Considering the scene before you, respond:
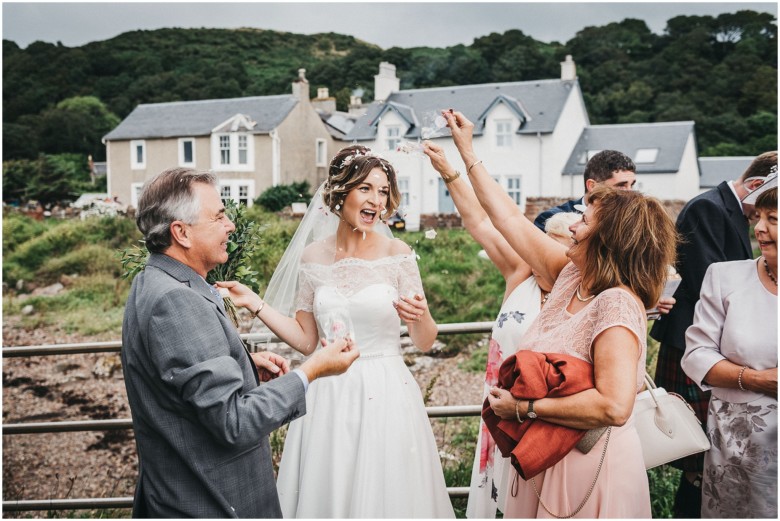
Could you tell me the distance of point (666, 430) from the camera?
8.66 feet

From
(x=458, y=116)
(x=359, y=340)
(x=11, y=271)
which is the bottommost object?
(x=11, y=271)

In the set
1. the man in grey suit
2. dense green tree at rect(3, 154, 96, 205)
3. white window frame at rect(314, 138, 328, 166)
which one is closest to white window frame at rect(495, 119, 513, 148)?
white window frame at rect(314, 138, 328, 166)

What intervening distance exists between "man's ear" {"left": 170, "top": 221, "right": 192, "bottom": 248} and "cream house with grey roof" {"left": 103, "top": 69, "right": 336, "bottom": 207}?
31.4 meters

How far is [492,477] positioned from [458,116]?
1822 mm

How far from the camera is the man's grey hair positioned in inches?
89.9

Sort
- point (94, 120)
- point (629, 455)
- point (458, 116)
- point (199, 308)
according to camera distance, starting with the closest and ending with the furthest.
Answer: point (199, 308), point (629, 455), point (458, 116), point (94, 120)

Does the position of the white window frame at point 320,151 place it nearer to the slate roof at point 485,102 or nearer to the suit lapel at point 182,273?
the slate roof at point 485,102

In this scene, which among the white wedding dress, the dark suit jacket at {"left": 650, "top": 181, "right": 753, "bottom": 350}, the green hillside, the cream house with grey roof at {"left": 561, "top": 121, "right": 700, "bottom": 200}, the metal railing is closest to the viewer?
the white wedding dress

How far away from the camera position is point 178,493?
2.20 meters

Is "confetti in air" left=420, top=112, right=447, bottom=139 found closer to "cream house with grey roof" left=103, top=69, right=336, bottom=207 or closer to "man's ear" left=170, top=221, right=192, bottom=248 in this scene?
"man's ear" left=170, top=221, right=192, bottom=248

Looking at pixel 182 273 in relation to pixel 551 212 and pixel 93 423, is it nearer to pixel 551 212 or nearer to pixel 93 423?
pixel 93 423

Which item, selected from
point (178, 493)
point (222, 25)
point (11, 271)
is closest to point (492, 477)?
point (178, 493)

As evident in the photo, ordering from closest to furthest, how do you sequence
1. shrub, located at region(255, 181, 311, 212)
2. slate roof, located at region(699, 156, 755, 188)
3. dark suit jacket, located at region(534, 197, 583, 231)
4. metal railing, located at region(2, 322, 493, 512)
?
metal railing, located at region(2, 322, 493, 512)
dark suit jacket, located at region(534, 197, 583, 231)
shrub, located at region(255, 181, 311, 212)
slate roof, located at region(699, 156, 755, 188)

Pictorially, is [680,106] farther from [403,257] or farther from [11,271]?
[403,257]
